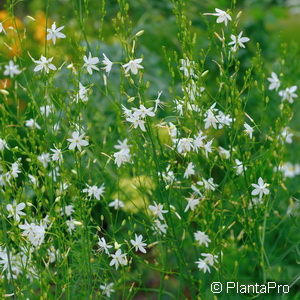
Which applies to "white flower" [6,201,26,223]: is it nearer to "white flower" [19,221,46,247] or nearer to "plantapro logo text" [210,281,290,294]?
"white flower" [19,221,46,247]

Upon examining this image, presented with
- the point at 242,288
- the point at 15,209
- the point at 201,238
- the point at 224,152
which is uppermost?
the point at 224,152

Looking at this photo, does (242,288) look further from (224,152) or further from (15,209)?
(15,209)

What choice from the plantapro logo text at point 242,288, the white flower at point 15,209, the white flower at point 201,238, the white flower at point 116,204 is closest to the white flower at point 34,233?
the white flower at point 15,209

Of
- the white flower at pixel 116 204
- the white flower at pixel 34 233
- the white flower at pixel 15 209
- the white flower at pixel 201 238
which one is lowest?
the white flower at pixel 201 238

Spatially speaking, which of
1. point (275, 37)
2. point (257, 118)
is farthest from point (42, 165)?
point (275, 37)

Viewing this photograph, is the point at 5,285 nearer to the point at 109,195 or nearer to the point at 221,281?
the point at 109,195

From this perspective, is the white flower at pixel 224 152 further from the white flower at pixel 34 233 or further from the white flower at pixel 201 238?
the white flower at pixel 34 233

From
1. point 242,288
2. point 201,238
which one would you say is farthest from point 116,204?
point 242,288

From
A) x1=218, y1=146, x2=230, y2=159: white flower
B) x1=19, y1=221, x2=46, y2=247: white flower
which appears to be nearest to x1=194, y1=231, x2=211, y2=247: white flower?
x1=218, y1=146, x2=230, y2=159: white flower
